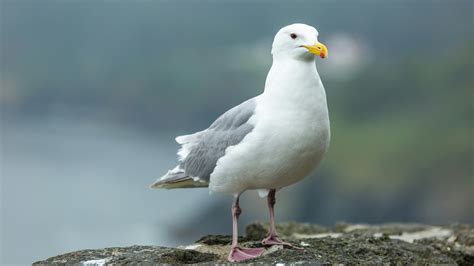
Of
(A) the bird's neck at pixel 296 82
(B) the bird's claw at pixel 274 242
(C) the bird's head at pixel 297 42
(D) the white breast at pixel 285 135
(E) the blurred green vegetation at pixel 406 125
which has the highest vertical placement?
(E) the blurred green vegetation at pixel 406 125

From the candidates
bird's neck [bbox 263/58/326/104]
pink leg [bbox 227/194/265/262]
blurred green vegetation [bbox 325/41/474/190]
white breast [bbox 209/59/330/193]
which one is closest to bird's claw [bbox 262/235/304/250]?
pink leg [bbox 227/194/265/262]

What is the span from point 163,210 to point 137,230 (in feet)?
2.79

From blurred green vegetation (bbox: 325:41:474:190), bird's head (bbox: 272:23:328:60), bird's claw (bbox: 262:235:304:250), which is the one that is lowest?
bird's claw (bbox: 262:235:304:250)

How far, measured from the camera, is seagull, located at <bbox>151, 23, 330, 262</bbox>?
480 centimetres

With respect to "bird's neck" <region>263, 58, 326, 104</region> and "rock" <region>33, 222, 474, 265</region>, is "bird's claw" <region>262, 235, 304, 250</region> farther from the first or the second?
"bird's neck" <region>263, 58, 326, 104</region>

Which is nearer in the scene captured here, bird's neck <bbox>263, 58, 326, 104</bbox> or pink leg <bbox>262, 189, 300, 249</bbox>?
bird's neck <bbox>263, 58, 326, 104</bbox>

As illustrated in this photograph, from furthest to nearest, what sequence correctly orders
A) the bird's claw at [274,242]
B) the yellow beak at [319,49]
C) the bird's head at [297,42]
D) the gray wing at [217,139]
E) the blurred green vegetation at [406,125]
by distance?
the blurred green vegetation at [406,125], the bird's claw at [274,242], the gray wing at [217,139], the bird's head at [297,42], the yellow beak at [319,49]

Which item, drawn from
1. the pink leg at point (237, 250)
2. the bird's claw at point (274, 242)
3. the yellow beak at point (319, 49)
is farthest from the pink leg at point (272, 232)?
the yellow beak at point (319, 49)

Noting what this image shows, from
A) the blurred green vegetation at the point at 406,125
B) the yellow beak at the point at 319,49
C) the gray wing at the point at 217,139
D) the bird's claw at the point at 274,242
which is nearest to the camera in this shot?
the yellow beak at the point at 319,49

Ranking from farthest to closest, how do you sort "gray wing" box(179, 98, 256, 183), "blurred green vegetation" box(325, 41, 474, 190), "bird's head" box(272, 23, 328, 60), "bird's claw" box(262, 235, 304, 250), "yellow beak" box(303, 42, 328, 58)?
"blurred green vegetation" box(325, 41, 474, 190), "bird's claw" box(262, 235, 304, 250), "gray wing" box(179, 98, 256, 183), "bird's head" box(272, 23, 328, 60), "yellow beak" box(303, 42, 328, 58)

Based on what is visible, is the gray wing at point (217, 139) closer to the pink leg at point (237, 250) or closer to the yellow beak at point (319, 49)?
the pink leg at point (237, 250)

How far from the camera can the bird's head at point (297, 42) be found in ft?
15.7

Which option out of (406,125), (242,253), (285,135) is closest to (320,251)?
(242,253)

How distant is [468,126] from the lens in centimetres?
1709
